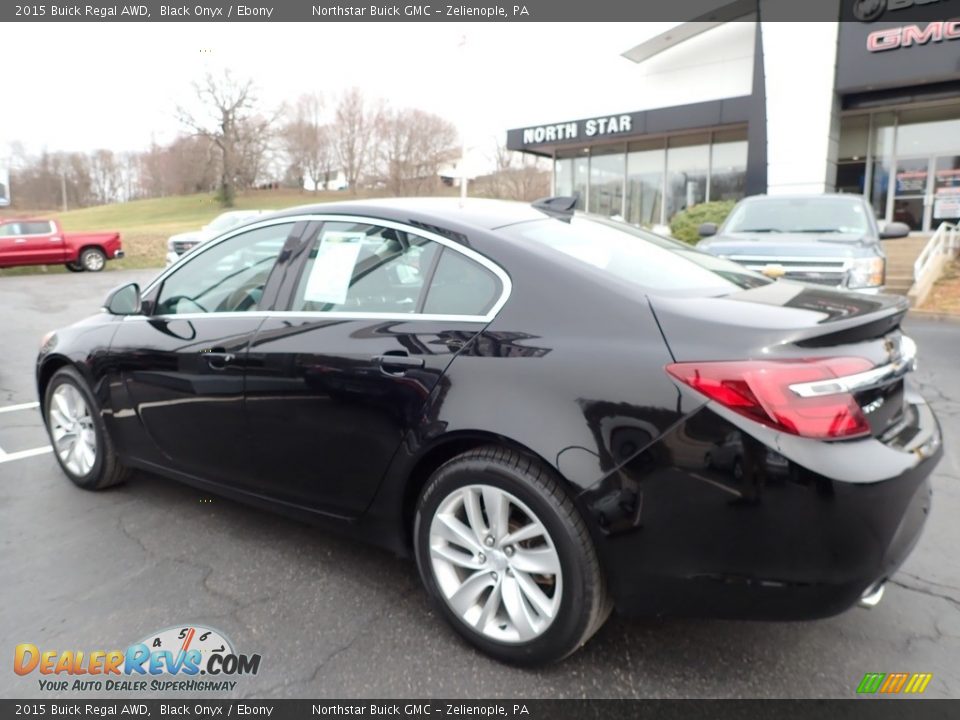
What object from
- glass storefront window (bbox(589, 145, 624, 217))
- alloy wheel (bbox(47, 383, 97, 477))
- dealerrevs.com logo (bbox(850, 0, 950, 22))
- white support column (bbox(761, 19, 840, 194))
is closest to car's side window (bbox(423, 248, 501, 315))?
alloy wheel (bbox(47, 383, 97, 477))

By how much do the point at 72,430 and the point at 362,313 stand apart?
234cm

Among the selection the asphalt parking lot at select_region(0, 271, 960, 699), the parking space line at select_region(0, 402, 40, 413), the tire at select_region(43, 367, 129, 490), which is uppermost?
the tire at select_region(43, 367, 129, 490)

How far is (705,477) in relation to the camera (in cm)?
187

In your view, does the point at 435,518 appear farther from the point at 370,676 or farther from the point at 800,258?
the point at 800,258

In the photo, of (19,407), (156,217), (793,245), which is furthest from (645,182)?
(156,217)

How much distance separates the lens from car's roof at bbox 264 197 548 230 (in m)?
2.64

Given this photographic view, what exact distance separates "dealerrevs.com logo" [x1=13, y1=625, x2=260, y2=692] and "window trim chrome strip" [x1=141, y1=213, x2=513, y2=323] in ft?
4.16

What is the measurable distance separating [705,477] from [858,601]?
1.90 feet

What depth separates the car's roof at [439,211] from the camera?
104 inches

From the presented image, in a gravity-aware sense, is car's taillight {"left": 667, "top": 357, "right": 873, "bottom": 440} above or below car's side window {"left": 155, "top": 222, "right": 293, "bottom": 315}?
below

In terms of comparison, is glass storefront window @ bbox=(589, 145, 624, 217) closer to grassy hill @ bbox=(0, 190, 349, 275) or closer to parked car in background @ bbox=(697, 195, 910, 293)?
grassy hill @ bbox=(0, 190, 349, 275)

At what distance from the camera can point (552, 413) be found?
2.08 meters

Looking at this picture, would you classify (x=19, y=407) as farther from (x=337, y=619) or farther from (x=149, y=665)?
(x=337, y=619)

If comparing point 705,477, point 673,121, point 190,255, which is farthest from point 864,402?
point 673,121
